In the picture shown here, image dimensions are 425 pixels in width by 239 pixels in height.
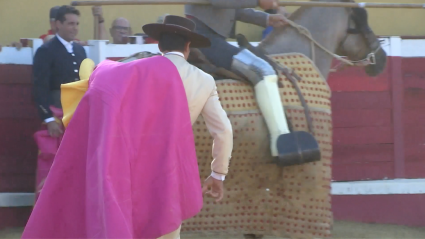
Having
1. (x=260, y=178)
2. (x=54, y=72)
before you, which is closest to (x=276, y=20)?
(x=260, y=178)

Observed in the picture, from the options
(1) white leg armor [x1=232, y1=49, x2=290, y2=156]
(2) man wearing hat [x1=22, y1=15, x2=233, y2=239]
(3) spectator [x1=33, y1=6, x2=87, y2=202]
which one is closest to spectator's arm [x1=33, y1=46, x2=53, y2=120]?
(3) spectator [x1=33, y1=6, x2=87, y2=202]

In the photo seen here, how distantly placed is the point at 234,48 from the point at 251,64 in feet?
0.53

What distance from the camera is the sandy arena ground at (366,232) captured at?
15.7 ft

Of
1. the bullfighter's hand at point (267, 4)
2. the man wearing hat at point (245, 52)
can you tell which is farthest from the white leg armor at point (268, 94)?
the bullfighter's hand at point (267, 4)

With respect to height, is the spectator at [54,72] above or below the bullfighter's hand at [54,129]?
above

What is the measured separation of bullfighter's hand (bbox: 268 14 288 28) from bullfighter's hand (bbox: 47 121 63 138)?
4.68ft

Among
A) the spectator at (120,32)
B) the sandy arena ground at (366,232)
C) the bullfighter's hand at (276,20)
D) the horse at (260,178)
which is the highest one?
the bullfighter's hand at (276,20)

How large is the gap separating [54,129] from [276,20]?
149 centimetres

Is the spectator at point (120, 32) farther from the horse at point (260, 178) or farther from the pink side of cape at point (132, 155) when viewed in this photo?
the pink side of cape at point (132, 155)

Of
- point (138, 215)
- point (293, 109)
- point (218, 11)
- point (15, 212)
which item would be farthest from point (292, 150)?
point (15, 212)

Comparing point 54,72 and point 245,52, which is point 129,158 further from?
point 54,72

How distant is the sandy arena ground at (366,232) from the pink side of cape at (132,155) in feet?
6.88

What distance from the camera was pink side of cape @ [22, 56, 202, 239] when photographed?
2.52 m

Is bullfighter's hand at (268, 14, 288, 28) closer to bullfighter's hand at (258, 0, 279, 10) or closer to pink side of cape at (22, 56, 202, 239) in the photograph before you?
bullfighter's hand at (258, 0, 279, 10)
